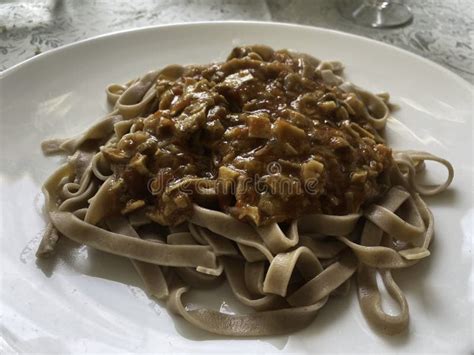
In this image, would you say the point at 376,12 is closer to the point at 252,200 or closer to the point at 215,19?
the point at 215,19

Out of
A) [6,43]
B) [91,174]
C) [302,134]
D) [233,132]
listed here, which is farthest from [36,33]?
[302,134]

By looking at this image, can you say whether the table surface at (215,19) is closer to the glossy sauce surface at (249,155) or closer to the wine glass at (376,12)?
the wine glass at (376,12)

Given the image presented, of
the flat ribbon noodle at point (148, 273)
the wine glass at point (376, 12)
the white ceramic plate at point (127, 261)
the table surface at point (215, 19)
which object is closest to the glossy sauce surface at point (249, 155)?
the flat ribbon noodle at point (148, 273)

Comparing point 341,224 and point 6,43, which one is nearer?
point 341,224

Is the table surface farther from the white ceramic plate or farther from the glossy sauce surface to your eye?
the glossy sauce surface

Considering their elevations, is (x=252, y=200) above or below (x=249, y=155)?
below

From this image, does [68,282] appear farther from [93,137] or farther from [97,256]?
[93,137]

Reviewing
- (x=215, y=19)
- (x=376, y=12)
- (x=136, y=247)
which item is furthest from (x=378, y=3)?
(x=136, y=247)
